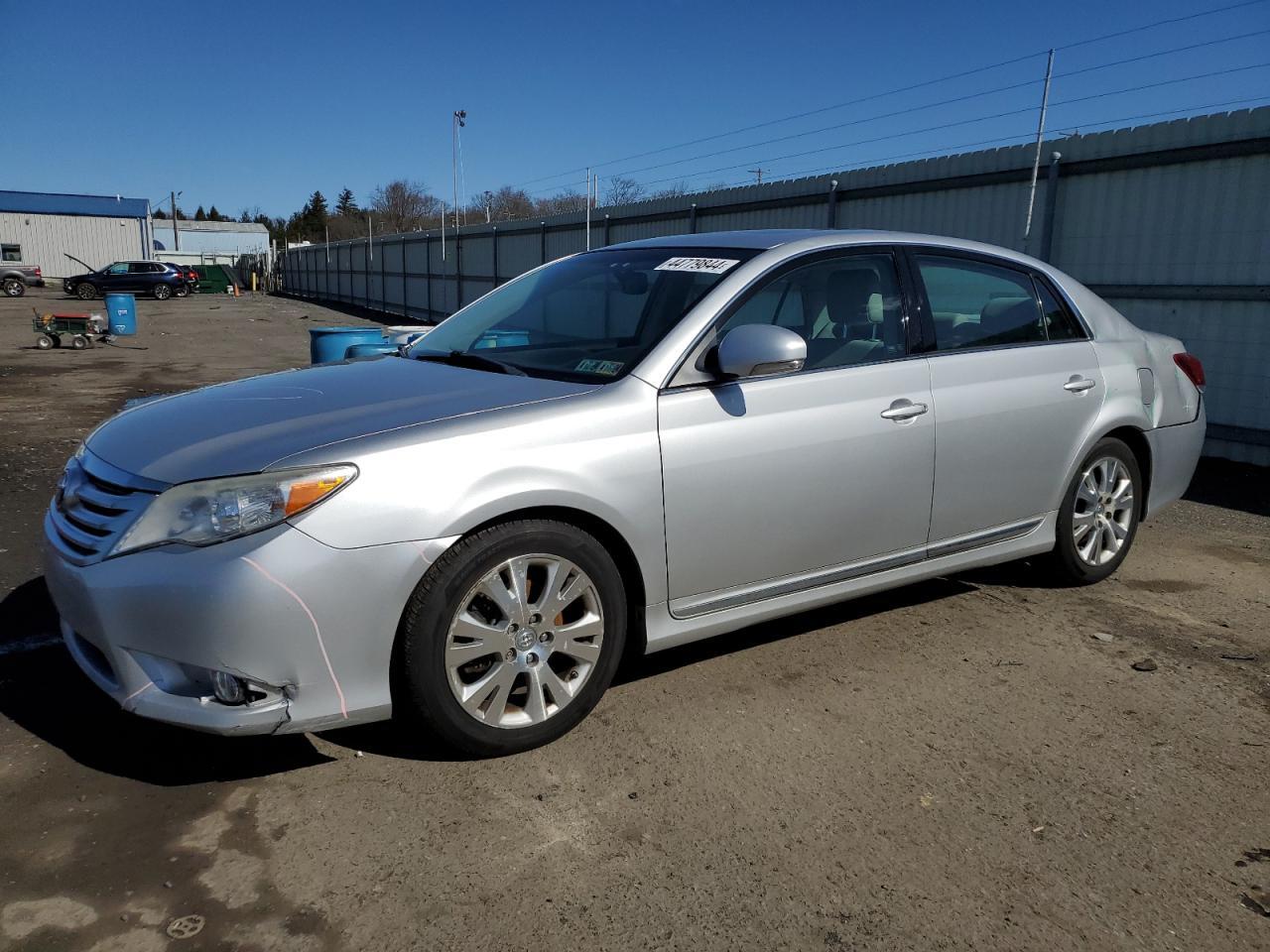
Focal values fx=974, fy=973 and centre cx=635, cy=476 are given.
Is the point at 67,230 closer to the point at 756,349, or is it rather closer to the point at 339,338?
the point at 339,338

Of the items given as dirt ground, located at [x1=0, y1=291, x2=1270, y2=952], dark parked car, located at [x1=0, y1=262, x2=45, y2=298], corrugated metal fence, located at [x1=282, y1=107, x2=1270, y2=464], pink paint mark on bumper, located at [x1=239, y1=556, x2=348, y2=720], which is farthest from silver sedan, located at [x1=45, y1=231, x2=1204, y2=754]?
dark parked car, located at [x1=0, y1=262, x2=45, y2=298]

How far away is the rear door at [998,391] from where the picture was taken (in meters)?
3.93

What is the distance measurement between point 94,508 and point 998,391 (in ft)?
11.0

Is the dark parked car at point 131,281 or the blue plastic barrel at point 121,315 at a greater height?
the dark parked car at point 131,281

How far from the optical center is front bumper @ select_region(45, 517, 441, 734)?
256 cm

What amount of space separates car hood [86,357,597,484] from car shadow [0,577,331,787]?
857 millimetres

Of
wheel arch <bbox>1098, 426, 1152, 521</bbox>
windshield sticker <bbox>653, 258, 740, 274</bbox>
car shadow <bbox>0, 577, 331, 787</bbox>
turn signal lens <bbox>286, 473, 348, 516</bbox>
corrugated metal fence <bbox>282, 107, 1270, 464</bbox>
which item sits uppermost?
corrugated metal fence <bbox>282, 107, 1270, 464</bbox>

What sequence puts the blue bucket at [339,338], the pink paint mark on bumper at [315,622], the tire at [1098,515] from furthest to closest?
the blue bucket at [339,338] < the tire at [1098,515] < the pink paint mark on bumper at [315,622]

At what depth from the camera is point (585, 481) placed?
301 centimetres

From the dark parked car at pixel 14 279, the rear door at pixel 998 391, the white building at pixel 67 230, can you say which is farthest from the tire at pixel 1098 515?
the white building at pixel 67 230

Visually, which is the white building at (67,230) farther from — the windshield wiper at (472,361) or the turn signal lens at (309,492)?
the turn signal lens at (309,492)

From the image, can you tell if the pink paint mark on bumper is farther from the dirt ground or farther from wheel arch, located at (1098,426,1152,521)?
wheel arch, located at (1098,426,1152,521)

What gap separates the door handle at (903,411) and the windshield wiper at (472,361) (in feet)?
4.52

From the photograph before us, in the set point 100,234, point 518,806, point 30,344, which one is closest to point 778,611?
point 518,806
